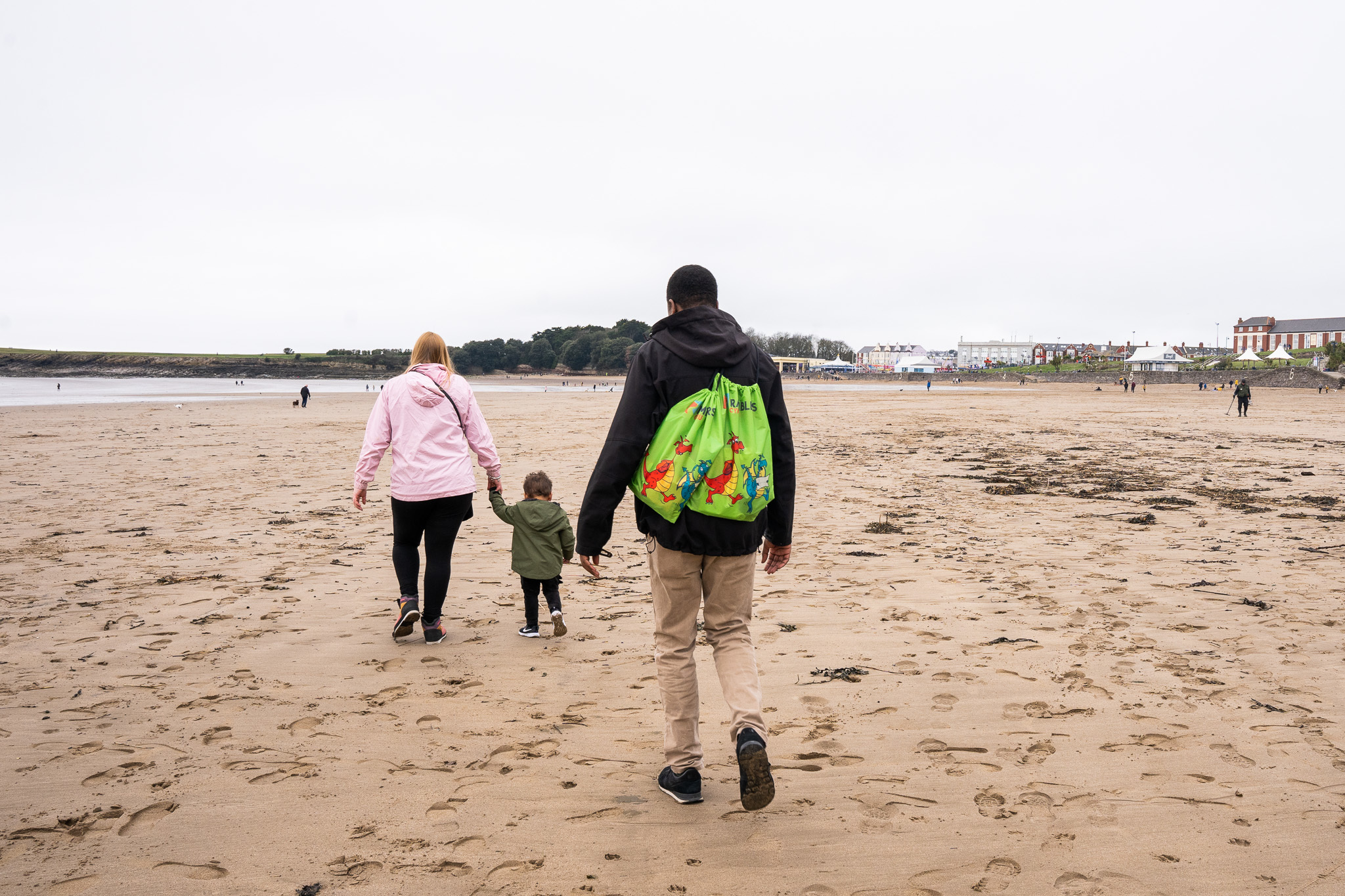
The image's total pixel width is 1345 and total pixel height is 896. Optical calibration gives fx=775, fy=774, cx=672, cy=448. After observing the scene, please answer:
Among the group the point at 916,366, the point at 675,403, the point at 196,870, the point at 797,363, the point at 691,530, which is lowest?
the point at 196,870

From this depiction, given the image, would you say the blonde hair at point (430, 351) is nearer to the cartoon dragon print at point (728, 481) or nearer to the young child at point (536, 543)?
the young child at point (536, 543)

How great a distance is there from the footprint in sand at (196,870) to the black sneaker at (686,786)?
1.54m

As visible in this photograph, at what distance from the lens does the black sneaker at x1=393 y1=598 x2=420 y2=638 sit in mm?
4863

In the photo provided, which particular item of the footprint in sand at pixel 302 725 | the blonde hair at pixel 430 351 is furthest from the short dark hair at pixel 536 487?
the footprint in sand at pixel 302 725

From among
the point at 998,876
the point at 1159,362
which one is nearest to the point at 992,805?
the point at 998,876

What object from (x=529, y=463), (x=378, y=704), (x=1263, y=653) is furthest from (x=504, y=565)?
(x=529, y=463)

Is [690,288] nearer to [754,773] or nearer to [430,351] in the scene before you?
[754,773]

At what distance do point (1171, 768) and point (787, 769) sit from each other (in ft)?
5.13

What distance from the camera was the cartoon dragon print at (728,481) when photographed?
9.27 feet

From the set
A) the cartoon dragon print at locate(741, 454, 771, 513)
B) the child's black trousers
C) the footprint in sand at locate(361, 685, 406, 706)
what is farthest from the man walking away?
the child's black trousers

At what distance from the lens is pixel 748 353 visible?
118 inches

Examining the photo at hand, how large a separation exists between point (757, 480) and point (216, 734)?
2.77 metres

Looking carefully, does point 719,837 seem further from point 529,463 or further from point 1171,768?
point 529,463

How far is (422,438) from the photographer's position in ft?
15.2
